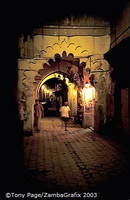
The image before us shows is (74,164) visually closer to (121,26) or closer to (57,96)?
(121,26)

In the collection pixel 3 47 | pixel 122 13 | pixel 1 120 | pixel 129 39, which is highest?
pixel 122 13

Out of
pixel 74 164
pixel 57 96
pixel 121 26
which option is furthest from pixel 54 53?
pixel 57 96

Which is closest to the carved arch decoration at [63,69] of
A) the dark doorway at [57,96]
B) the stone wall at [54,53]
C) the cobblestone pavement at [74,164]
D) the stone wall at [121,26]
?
the dark doorway at [57,96]

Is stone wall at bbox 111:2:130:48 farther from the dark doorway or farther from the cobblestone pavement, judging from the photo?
the dark doorway

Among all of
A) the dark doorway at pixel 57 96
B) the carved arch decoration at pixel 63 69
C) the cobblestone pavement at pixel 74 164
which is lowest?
the cobblestone pavement at pixel 74 164

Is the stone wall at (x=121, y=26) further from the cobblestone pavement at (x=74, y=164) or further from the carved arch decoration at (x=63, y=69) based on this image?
the carved arch decoration at (x=63, y=69)

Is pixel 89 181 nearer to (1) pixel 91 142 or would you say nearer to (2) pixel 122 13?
(1) pixel 91 142

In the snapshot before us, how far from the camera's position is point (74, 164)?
25.6ft

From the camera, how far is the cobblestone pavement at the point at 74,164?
5982 millimetres

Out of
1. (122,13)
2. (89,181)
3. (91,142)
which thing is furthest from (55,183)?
(122,13)

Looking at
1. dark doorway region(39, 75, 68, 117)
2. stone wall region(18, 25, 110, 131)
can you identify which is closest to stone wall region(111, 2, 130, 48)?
stone wall region(18, 25, 110, 131)

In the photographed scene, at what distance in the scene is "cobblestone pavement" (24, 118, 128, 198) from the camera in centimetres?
598

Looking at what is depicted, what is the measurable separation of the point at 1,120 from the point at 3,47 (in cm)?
152

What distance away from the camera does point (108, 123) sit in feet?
44.1
